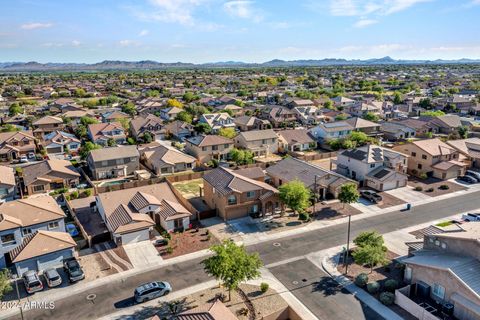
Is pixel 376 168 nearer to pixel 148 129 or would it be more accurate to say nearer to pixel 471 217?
pixel 471 217

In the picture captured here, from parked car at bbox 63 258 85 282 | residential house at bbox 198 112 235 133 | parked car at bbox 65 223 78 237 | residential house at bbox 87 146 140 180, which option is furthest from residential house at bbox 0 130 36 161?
parked car at bbox 63 258 85 282

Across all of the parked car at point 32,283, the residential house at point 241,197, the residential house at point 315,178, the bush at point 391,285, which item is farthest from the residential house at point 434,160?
the parked car at point 32,283

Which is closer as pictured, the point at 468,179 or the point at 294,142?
the point at 468,179

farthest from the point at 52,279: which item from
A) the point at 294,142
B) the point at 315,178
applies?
the point at 294,142

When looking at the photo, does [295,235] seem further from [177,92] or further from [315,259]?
[177,92]

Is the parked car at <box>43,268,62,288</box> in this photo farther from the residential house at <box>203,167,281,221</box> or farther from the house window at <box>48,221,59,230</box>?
the residential house at <box>203,167,281,221</box>

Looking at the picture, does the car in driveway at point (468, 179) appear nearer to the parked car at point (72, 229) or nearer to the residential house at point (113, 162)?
the residential house at point (113, 162)
